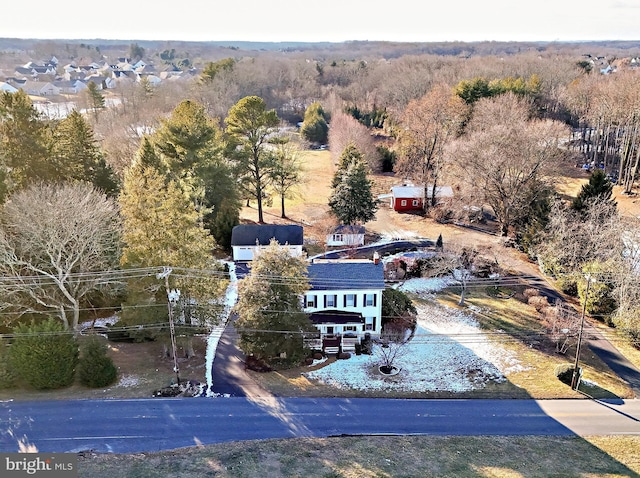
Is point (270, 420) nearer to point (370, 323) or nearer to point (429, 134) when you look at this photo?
point (370, 323)

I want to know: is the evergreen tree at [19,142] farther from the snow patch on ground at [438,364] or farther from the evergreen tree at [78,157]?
the snow patch on ground at [438,364]

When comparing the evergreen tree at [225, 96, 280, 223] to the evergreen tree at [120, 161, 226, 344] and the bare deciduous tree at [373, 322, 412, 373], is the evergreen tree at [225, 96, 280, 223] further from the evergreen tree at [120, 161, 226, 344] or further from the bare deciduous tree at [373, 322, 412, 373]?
the bare deciduous tree at [373, 322, 412, 373]

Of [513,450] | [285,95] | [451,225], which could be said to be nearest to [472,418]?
[513,450]

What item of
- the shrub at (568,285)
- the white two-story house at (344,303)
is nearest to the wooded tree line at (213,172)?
the shrub at (568,285)

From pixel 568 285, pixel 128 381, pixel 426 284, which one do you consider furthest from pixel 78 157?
pixel 568 285

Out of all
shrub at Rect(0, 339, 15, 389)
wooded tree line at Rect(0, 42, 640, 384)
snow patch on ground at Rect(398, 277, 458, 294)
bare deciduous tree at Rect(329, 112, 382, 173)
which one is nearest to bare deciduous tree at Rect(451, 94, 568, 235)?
wooded tree line at Rect(0, 42, 640, 384)

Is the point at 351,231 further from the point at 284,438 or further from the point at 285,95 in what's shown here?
the point at 285,95
